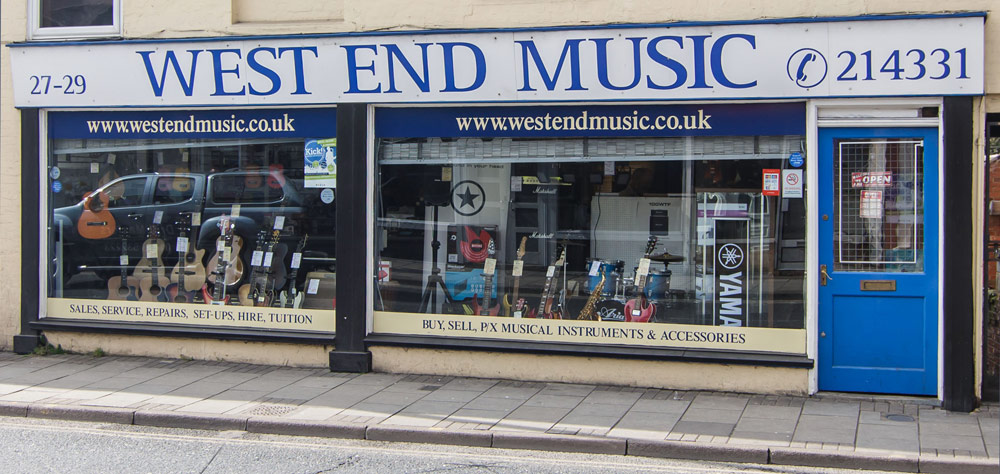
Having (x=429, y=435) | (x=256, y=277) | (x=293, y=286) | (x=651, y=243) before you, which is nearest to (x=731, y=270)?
(x=651, y=243)

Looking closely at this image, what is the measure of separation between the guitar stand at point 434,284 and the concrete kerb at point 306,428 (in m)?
2.46

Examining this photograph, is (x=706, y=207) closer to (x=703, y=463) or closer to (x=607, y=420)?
(x=607, y=420)

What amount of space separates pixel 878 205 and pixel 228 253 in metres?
6.48

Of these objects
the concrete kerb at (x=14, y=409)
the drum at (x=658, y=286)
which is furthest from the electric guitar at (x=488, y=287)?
the concrete kerb at (x=14, y=409)

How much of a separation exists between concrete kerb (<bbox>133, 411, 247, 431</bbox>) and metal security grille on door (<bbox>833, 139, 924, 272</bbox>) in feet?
17.0

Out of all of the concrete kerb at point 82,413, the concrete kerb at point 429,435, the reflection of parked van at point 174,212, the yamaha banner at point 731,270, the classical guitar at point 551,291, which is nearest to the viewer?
the concrete kerb at point 429,435

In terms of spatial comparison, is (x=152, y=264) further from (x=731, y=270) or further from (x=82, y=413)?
(x=731, y=270)

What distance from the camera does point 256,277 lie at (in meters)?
9.77

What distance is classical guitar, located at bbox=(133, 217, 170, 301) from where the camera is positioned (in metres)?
10.0

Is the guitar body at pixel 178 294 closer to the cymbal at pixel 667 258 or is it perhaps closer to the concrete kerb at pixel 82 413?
the concrete kerb at pixel 82 413

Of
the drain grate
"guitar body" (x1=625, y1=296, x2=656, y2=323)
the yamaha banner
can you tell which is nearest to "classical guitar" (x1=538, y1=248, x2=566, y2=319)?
"guitar body" (x1=625, y1=296, x2=656, y2=323)

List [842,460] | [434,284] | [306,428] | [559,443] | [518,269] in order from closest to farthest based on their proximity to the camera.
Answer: [842,460] < [559,443] < [306,428] < [518,269] < [434,284]

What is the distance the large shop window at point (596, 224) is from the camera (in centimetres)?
831

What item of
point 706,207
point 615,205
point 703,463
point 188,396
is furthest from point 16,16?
point 703,463
